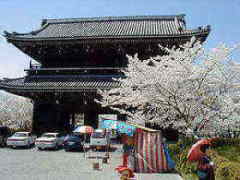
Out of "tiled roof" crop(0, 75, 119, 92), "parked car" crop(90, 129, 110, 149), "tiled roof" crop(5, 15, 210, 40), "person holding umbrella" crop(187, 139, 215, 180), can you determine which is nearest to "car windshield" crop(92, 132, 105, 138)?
"parked car" crop(90, 129, 110, 149)

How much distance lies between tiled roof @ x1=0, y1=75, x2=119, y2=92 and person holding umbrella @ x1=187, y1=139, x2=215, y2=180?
17.1 meters

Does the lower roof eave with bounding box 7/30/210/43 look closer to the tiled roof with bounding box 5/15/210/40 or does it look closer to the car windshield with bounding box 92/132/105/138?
the tiled roof with bounding box 5/15/210/40

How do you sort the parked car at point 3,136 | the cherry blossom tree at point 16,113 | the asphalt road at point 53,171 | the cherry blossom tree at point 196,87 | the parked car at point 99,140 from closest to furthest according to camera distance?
the asphalt road at point 53,171
the cherry blossom tree at point 196,87
the parked car at point 99,140
the parked car at point 3,136
the cherry blossom tree at point 16,113

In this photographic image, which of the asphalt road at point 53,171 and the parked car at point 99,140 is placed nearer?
the asphalt road at point 53,171

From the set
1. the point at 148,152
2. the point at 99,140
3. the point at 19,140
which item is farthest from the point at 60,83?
the point at 148,152

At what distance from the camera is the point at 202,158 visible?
6.82 m

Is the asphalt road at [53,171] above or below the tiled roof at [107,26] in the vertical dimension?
below

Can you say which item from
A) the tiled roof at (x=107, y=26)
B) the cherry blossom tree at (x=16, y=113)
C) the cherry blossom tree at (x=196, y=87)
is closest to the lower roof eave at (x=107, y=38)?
the tiled roof at (x=107, y=26)

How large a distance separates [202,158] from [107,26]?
26607 millimetres

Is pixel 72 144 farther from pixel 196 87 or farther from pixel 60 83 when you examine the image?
pixel 196 87

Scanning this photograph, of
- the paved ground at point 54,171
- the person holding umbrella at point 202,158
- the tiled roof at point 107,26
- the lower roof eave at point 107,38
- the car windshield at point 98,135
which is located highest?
the tiled roof at point 107,26

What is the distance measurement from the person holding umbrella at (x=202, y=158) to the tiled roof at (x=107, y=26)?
21620 millimetres

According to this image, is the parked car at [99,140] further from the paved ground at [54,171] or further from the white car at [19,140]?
the paved ground at [54,171]

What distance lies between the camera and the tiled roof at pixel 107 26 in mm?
28184
